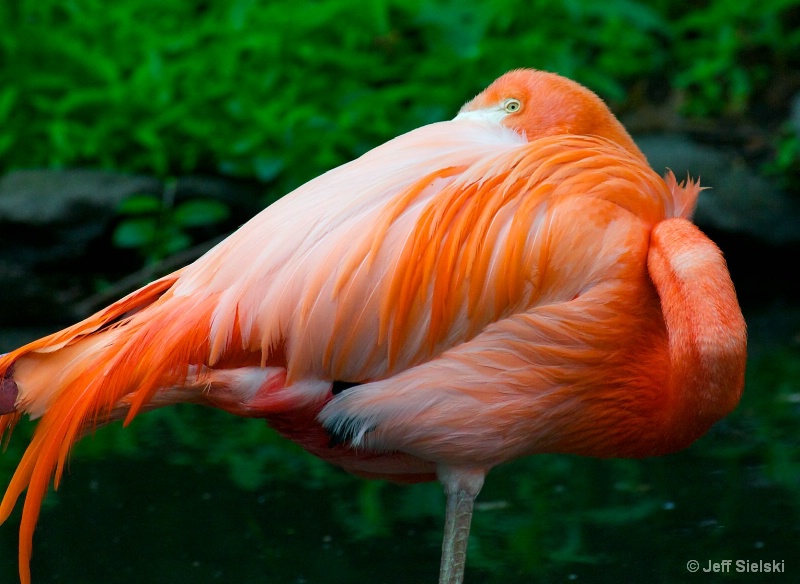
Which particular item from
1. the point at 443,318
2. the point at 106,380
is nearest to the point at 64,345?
the point at 106,380

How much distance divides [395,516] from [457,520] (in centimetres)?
93

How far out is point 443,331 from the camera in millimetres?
2242

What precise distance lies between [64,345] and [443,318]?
812 mm

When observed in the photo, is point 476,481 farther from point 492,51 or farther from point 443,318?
point 492,51

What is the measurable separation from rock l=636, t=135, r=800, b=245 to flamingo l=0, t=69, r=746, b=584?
3.08 m

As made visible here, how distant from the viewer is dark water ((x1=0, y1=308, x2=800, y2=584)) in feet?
9.46

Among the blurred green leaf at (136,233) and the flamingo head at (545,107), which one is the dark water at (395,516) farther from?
the blurred green leaf at (136,233)

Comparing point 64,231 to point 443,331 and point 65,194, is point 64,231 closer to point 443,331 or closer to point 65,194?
point 65,194

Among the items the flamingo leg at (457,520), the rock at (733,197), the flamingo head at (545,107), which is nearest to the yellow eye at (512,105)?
the flamingo head at (545,107)

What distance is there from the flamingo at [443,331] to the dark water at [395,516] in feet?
2.11

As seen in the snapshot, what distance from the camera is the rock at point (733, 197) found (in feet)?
17.3

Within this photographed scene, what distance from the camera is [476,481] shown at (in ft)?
7.80

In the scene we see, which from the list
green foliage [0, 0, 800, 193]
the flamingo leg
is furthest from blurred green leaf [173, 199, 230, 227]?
the flamingo leg

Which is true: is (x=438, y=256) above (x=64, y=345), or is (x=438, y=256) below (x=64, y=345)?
above
